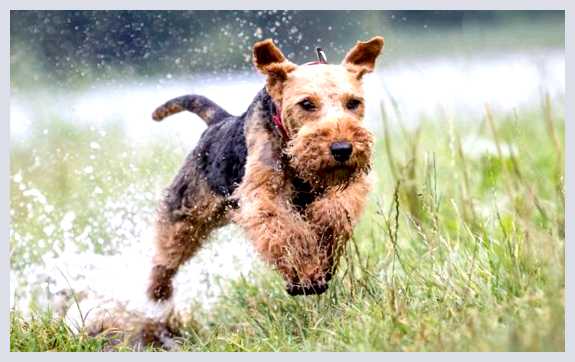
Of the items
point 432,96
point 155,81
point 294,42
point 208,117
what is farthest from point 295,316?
point 432,96

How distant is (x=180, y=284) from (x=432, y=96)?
3526mm

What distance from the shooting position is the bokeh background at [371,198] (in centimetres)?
441

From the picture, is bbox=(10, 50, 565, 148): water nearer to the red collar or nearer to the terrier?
the terrier

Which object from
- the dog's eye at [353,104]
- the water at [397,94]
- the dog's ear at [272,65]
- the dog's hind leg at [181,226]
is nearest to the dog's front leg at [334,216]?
the dog's eye at [353,104]

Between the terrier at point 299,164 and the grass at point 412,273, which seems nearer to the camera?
the grass at point 412,273

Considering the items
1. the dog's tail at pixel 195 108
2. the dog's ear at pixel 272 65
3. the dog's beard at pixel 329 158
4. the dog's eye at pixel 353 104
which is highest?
the dog's ear at pixel 272 65

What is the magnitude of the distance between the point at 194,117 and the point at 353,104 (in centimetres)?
271

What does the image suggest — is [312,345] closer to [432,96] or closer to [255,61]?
A: [255,61]

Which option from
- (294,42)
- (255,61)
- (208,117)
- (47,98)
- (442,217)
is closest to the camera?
(255,61)

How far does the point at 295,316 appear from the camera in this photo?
16.1ft

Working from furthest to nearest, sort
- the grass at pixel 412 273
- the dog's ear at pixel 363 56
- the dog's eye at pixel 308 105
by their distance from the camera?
the dog's ear at pixel 363 56
the dog's eye at pixel 308 105
the grass at pixel 412 273

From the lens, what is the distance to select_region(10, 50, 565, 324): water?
20.1ft

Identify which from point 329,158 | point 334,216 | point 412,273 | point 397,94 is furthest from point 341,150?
point 397,94

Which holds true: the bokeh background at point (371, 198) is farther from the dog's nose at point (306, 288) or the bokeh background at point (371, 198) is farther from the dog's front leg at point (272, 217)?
the dog's front leg at point (272, 217)
